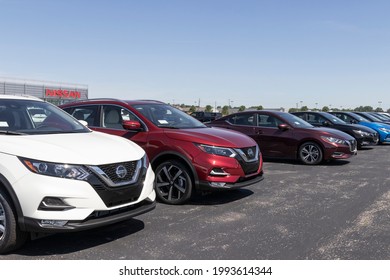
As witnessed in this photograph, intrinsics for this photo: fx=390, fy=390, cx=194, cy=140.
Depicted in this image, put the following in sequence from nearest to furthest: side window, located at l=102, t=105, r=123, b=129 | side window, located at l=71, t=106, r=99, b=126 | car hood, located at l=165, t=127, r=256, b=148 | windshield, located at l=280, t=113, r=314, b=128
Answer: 1. car hood, located at l=165, t=127, r=256, b=148
2. side window, located at l=102, t=105, r=123, b=129
3. side window, located at l=71, t=106, r=99, b=126
4. windshield, located at l=280, t=113, r=314, b=128

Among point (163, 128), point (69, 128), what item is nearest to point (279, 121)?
point (163, 128)

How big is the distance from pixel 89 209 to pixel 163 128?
2.79 meters

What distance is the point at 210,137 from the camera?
618cm

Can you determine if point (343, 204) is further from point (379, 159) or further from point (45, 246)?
point (379, 159)

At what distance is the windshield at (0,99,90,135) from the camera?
473cm

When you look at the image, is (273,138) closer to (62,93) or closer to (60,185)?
(60,185)

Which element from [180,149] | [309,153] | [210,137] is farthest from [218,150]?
[309,153]

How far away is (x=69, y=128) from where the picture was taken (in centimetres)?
526

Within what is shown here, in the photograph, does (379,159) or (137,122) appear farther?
(379,159)

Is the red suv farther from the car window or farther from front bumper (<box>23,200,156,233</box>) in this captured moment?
the car window

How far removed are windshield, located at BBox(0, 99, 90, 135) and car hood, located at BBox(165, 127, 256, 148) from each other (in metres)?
1.54

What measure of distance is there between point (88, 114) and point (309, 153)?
6415 millimetres

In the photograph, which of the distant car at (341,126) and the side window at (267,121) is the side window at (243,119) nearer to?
the side window at (267,121)

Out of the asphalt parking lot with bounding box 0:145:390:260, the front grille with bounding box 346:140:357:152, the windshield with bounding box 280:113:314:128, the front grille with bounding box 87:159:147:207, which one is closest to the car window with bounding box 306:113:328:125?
the windshield with bounding box 280:113:314:128
